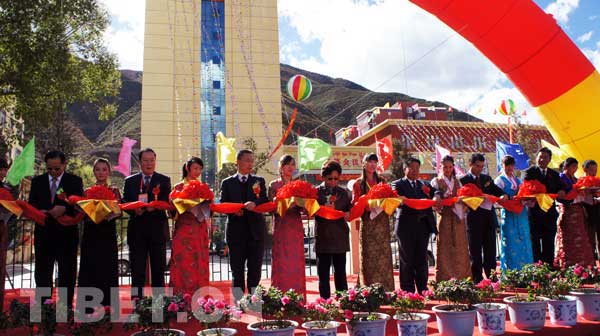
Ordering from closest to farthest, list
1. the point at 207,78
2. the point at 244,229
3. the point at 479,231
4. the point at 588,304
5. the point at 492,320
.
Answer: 1. the point at 492,320
2. the point at 588,304
3. the point at 244,229
4. the point at 479,231
5. the point at 207,78

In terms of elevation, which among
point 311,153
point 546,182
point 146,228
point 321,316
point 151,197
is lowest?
point 321,316

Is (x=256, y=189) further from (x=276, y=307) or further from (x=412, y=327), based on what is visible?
(x=412, y=327)

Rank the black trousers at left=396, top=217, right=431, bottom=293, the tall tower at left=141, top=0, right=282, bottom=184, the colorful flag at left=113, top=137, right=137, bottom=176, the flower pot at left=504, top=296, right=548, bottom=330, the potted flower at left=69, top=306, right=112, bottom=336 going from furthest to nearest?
the tall tower at left=141, top=0, right=282, bottom=184 → the colorful flag at left=113, top=137, right=137, bottom=176 → the black trousers at left=396, top=217, right=431, bottom=293 → the flower pot at left=504, top=296, right=548, bottom=330 → the potted flower at left=69, top=306, right=112, bottom=336

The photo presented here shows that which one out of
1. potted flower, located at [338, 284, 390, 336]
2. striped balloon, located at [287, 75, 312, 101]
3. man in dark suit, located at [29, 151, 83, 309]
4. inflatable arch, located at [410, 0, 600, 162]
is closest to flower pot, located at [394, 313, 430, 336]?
potted flower, located at [338, 284, 390, 336]

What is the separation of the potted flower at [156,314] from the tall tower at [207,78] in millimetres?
28431

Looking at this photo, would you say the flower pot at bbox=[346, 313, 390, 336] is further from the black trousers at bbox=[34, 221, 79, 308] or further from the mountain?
the mountain

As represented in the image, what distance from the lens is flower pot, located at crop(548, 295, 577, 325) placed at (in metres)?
3.79

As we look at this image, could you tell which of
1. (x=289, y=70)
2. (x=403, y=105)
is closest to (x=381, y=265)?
(x=403, y=105)

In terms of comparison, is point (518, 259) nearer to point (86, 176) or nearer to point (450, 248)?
point (450, 248)

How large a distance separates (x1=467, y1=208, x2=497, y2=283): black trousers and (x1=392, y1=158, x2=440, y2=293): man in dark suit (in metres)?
0.62

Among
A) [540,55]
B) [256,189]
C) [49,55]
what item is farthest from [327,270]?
[49,55]

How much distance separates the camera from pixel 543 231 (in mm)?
5613

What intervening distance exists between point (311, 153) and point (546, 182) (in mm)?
8247

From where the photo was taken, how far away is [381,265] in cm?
454
